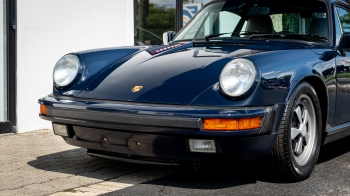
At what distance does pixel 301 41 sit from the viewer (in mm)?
5137

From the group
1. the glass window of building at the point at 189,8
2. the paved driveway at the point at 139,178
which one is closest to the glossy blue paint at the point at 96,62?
the paved driveway at the point at 139,178

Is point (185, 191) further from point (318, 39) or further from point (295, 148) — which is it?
point (318, 39)

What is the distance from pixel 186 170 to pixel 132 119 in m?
1.00

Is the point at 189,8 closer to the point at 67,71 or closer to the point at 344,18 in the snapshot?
the point at 344,18

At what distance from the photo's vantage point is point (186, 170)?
4.91 metres

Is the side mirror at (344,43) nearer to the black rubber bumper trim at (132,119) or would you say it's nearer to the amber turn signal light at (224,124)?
the amber turn signal light at (224,124)

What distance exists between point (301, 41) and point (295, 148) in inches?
40.1

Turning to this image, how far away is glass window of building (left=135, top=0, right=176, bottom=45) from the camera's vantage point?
29.4 feet

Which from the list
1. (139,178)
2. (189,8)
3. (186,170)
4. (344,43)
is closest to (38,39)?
(186,170)

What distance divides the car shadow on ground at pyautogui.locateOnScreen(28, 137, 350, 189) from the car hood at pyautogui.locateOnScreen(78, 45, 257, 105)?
25.1 inches

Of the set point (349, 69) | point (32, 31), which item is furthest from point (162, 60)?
point (32, 31)

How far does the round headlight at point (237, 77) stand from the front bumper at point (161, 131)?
13cm

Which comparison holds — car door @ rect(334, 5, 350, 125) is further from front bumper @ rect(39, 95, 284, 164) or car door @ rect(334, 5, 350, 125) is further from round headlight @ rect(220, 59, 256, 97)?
round headlight @ rect(220, 59, 256, 97)

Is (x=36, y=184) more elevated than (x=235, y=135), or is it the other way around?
(x=235, y=135)
